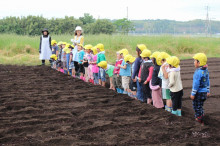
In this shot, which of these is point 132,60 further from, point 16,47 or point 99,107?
point 16,47

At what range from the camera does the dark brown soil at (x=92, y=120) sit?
169 inches

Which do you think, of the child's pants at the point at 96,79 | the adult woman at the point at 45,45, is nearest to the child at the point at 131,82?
the child's pants at the point at 96,79

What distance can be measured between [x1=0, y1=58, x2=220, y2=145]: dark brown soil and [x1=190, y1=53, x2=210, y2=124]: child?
265 mm

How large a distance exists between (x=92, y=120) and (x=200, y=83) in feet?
6.08

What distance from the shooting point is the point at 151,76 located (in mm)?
6500

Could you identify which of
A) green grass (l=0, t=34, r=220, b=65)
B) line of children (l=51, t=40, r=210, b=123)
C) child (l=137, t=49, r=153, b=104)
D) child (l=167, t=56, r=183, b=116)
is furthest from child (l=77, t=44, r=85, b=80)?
green grass (l=0, t=34, r=220, b=65)

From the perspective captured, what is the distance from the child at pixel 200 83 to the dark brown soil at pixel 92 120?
0.87 ft

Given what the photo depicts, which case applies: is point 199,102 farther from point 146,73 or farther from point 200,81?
point 146,73

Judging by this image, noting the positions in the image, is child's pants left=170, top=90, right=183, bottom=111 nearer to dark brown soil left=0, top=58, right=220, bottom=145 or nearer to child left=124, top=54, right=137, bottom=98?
dark brown soil left=0, top=58, right=220, bottom=145

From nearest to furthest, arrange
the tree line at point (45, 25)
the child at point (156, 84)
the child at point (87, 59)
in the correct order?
the child at point (156, 84) < the child at point (87, 59) < the tree line at point (45, 25)

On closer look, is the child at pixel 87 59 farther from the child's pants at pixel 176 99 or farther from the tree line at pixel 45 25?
the tree line at pixel 45 25

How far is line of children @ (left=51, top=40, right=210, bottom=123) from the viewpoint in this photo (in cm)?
532

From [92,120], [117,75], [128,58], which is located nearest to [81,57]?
[117,75]

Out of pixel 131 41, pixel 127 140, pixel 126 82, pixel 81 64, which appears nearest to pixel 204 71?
pixel 127 140
